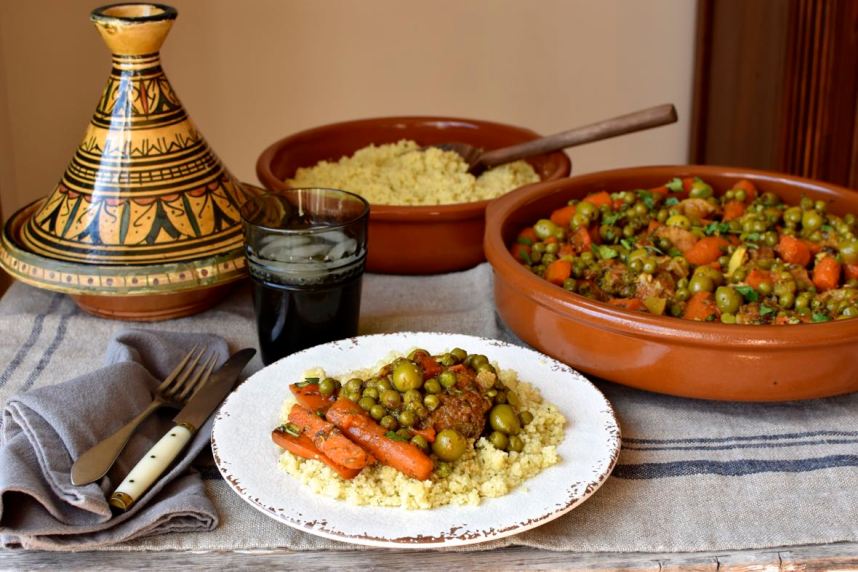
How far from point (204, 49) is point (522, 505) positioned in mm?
2420

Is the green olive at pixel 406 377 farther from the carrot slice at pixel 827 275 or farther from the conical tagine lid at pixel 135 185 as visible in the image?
the carrot slice at pixel 827 275

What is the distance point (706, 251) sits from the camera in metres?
1.52

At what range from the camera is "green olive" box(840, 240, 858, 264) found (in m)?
1.47

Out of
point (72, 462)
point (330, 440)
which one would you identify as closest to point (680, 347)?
point (330, 440)

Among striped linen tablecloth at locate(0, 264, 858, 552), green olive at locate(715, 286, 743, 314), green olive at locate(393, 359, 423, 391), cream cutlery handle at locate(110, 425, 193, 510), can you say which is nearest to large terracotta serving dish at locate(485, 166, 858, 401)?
striped linen tablecloth at locate(0, 264, 858, 552)

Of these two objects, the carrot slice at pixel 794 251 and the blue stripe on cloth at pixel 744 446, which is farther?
the carrot slice at pixel 794 251

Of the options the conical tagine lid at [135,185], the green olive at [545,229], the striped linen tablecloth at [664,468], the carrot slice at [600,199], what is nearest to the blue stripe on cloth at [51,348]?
the striped linen tablecloth at [664,468]

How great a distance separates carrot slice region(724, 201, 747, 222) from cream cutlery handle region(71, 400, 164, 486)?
0.95 metres

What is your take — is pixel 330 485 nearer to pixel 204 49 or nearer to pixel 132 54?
pixel 132 54

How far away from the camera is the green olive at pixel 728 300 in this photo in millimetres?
1366

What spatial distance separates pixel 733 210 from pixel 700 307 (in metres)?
0.34

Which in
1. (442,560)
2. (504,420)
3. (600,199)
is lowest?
(442,560)

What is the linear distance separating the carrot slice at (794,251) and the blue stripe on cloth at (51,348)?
1.05 m

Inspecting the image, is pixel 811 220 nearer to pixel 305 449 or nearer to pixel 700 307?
pixel 700 307
